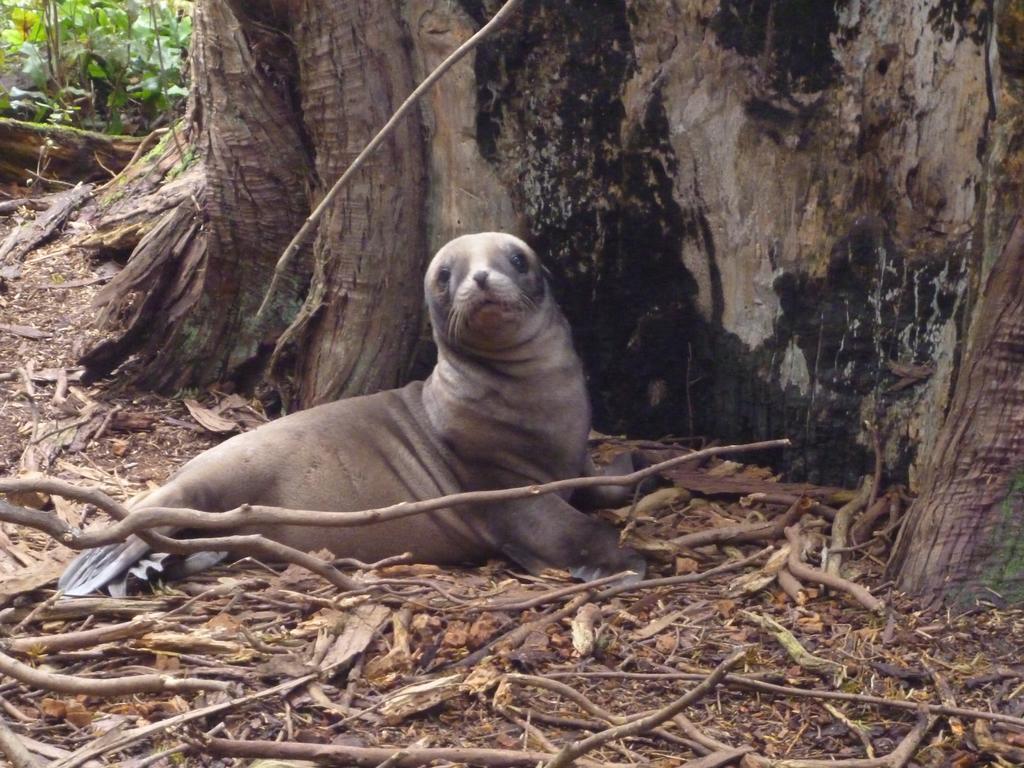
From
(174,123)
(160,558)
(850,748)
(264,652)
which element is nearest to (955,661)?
(850,748)

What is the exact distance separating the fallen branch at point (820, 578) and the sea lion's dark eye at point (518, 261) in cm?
151

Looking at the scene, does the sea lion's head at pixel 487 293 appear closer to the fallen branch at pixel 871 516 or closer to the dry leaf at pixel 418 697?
the fallen branch at pixel 871 516

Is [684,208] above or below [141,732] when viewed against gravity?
above

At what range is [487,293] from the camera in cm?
516

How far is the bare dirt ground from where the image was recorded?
3.46m

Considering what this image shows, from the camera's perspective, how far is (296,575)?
475cm

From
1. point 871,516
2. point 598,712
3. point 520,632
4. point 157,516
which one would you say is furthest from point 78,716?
point 871,516

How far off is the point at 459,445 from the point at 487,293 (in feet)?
2.22

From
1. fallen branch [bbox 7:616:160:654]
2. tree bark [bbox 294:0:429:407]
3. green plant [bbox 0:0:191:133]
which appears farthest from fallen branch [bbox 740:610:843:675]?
green plant [bbox 0:0:191:133]

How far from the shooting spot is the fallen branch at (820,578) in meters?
4.26

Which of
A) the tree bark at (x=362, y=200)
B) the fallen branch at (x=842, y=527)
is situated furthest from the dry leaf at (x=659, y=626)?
the tree bark at (x=362, y=200)

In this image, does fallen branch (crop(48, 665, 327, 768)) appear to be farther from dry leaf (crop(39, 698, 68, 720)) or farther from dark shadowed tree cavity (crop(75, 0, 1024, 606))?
dark shadowed tree cavity (crop(75, 0, 1024, 606))

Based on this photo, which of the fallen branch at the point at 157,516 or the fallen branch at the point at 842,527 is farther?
the fallen branch at the point at 842,527

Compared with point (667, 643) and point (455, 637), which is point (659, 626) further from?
point (455, 637)
